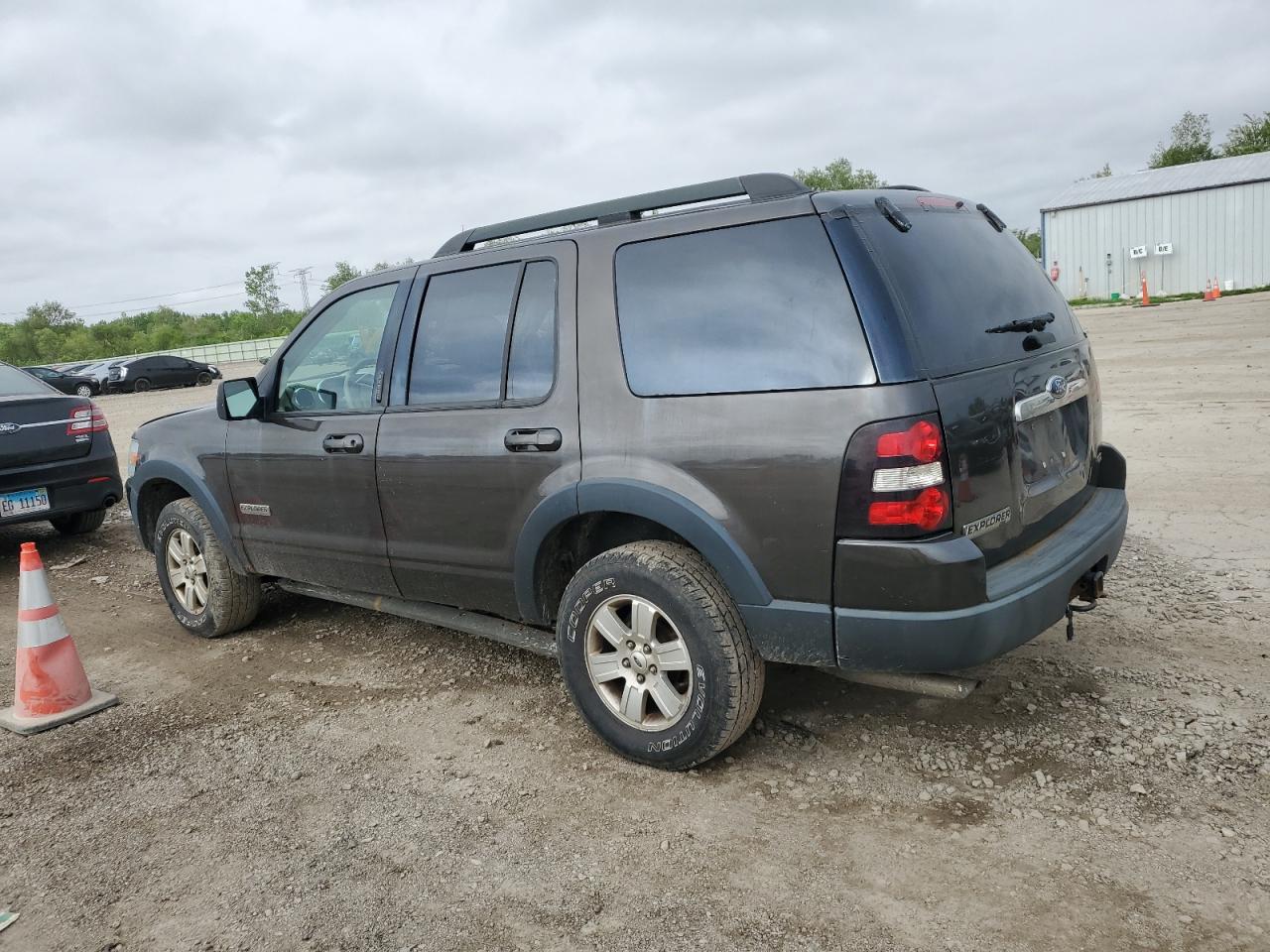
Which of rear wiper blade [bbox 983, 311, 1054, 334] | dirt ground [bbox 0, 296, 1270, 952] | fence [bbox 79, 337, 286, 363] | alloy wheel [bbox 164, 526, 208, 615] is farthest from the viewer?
fence [bbox 79, 337, 286, 363]

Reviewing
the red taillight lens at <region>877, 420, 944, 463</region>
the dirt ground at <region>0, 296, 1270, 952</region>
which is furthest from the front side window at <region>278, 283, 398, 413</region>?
the red taillight lens at <region>877, 420, 944, 463</region>

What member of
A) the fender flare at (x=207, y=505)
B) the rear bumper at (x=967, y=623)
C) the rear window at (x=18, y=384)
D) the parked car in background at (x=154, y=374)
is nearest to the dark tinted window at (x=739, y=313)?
the rear bumper at (x=967, y=623)

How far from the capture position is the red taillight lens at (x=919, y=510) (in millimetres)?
2750

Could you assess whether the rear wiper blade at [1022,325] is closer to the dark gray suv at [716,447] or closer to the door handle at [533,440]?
the dark gray suv at [716,447]

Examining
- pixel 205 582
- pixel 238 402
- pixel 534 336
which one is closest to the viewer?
pixel 534 336

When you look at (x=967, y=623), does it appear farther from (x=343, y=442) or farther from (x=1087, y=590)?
(x=343, y=442)

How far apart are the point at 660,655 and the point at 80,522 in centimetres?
664

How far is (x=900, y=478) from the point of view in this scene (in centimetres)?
273

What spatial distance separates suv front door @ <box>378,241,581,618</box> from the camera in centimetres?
353

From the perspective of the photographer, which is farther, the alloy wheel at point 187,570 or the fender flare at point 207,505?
the alloy wheel at point 187,570

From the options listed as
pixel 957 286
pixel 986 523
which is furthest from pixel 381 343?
pixel 986 523

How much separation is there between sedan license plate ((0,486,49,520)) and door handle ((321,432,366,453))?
388cm

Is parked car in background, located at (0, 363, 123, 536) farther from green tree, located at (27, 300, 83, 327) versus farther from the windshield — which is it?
green tree, located at (27, 300, 83, 327)

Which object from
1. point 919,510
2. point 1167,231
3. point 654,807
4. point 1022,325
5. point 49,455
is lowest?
point 654,807
